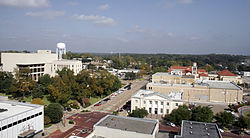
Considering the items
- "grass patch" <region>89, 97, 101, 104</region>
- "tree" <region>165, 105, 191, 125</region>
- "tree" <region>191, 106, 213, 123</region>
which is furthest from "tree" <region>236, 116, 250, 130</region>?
"grass patch" <region>89, 97, 101, 104</region>

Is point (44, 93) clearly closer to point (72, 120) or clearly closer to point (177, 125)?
point (72, 120)

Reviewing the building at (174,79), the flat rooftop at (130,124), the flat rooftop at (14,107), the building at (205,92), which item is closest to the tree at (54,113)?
the flat rooftop at (14,107)

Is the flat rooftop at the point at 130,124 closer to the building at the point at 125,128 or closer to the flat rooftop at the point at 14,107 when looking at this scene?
the building at the point at 125,128

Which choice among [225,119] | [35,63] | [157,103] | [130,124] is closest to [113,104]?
[157,103]

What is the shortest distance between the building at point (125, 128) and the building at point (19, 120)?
10.1 metres

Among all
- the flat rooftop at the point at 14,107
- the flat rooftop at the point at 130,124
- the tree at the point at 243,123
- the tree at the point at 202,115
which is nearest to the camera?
the flat rooftop at the point at 130,124

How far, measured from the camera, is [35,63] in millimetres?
62062

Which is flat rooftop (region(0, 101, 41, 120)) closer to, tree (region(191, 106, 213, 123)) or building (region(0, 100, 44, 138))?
building (region(0, 100, 44, 138))

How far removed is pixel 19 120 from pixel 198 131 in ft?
74.2

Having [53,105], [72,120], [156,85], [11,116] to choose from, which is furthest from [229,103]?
[11,116]

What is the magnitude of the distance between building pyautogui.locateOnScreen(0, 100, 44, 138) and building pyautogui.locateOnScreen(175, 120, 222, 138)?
64.2ft

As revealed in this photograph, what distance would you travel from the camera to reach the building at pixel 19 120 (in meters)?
22.8

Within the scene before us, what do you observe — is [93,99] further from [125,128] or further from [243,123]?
[243,123]

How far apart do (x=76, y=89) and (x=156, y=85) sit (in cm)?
2001
